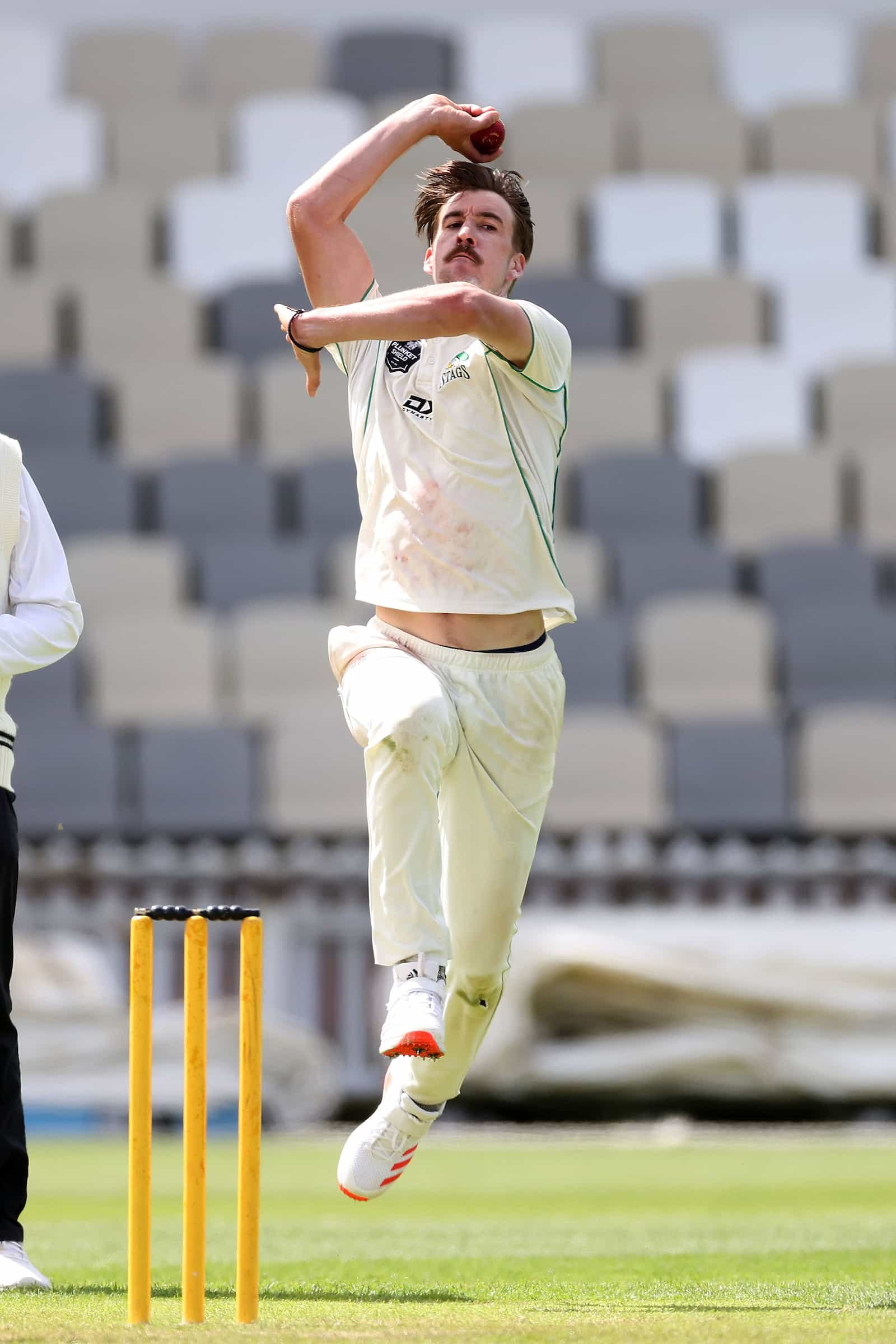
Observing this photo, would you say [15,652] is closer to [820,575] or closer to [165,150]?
[820,575]

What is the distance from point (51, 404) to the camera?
45.1 feet

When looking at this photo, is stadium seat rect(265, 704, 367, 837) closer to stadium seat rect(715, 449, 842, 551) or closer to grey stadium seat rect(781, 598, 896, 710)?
grey stadium seat rect(781, 598, 896, 710)

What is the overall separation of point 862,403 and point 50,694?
641 cm

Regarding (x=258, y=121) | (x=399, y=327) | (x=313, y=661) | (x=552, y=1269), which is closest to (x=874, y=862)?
(x=313, y=661)

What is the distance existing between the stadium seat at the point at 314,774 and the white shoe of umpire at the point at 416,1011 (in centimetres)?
790

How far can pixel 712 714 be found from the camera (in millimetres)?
12078

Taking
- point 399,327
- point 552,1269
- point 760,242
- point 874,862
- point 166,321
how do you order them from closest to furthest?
point 399,327, point 552,1269, point 874,862, point 166,321, point 760,242

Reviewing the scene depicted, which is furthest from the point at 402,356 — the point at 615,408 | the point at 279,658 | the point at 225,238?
the point at 225,238

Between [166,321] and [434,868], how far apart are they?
38.3 ft

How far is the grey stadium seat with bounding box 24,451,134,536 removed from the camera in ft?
42.8

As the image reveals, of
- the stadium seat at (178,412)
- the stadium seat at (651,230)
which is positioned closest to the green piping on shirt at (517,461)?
the stadium seat at (178,412)

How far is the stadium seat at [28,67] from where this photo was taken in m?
17.6

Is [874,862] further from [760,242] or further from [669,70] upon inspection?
[669,70]

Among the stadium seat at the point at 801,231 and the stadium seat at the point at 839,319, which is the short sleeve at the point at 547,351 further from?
the stadium seat at the point at 801,231
